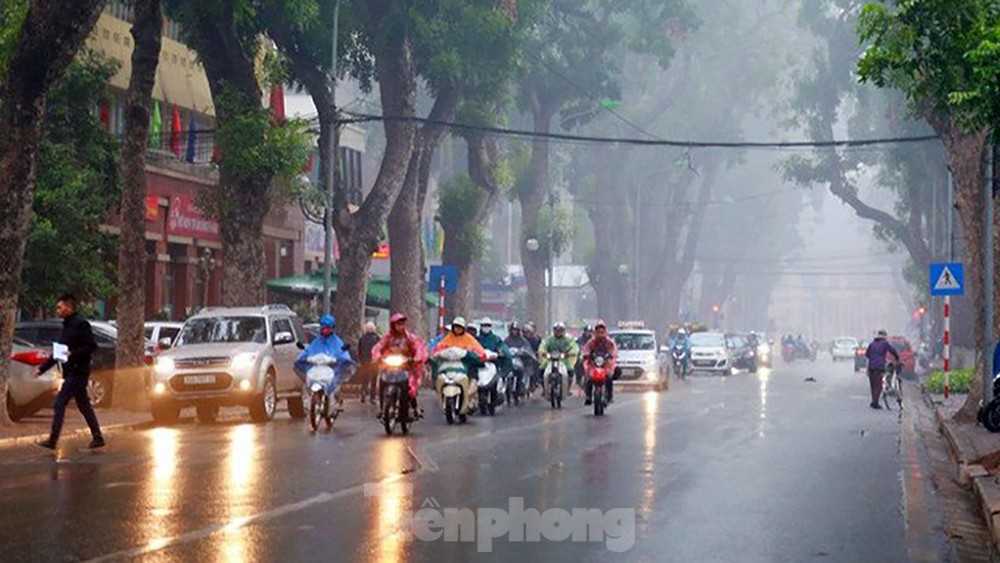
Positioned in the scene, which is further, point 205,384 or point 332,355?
point 205,384

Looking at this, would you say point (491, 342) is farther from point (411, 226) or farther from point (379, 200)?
point (411, 226)

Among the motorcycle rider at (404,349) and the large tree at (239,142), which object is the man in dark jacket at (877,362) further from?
the motorcycle rider at (404,349)

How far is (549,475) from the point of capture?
61.3 feet

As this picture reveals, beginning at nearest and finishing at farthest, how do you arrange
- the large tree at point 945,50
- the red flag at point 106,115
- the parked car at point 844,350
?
the large tree at point 945,50 < the red flag at point 106,115 < the parked car at point 844,350

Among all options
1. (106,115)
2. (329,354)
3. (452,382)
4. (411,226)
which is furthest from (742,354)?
(329,354)

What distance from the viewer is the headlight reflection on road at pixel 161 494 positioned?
13.1 metres

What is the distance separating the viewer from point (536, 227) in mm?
68062

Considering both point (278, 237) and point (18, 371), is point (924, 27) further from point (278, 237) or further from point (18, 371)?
point (278, 237)

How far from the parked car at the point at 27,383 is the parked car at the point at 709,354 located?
3992 cm

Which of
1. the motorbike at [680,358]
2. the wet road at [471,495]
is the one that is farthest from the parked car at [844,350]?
the wet road at [471,495]

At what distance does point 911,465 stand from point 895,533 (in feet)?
26.0

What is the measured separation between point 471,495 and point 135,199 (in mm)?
16810

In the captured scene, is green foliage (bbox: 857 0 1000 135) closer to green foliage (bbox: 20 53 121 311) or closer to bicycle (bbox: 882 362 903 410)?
green foliage (bbox: 20 53 121 311)
